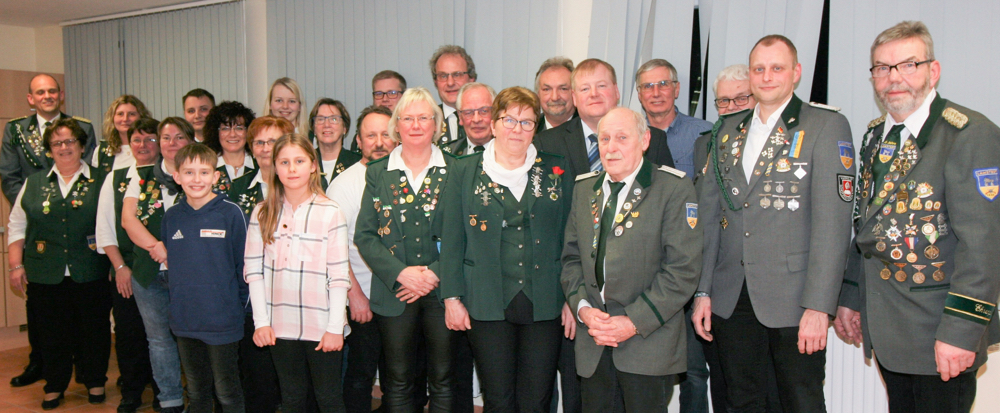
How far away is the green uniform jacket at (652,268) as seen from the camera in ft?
7.65

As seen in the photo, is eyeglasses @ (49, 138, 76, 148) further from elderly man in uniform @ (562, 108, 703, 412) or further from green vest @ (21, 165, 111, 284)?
elderly man in uniform @ (562, 108, 703, 412)

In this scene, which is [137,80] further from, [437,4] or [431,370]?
[431,370]

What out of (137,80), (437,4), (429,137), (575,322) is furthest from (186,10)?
(575,322)

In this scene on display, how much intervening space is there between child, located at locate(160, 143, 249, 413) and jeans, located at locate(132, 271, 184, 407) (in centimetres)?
54

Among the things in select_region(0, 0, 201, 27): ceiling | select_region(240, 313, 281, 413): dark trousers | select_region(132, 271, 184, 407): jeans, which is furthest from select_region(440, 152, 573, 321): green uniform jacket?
select_region(0, 0, 201, 27): ceiling

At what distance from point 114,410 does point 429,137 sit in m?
2.82

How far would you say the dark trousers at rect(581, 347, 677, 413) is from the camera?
2359mm

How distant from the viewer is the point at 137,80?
20.5 ft

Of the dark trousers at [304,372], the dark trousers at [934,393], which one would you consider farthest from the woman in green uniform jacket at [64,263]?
the dark trousers at [934,393]

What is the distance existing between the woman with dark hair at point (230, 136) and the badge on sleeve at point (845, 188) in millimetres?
2898

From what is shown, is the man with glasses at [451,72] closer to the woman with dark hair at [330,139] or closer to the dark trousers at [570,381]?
the woman with dark hair at [330,139]

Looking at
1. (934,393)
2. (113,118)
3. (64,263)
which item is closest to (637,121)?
(934,393)

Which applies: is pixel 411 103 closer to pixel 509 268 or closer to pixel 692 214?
pixel 509 268

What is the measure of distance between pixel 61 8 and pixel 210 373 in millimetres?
4679
